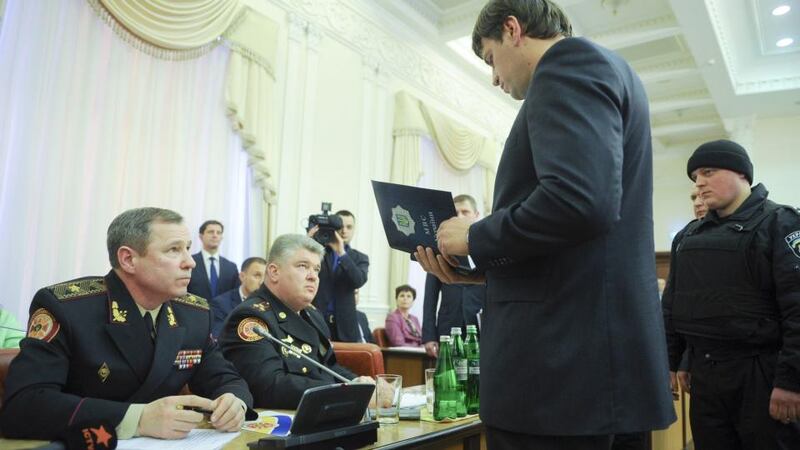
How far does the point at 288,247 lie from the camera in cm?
213

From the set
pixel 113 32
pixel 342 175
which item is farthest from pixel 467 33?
pixel 113 32

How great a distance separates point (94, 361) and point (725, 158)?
1.96 metres

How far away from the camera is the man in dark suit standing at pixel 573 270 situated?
33.0 inches

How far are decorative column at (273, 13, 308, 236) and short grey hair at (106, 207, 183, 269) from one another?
9.95ft

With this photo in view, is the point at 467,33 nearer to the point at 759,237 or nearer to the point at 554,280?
the point at 759,237

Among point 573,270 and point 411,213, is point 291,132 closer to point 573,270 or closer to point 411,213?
point 411,213

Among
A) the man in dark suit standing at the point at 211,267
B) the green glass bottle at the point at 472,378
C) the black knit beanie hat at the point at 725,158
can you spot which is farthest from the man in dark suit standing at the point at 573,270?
the man in dark suit standing at the point at 211,267

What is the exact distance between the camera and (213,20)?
398 cm

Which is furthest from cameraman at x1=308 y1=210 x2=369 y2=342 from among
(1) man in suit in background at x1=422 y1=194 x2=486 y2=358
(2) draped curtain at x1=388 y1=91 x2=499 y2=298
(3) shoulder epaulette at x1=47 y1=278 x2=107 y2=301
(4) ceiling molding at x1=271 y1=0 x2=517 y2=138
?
(4) ceiling molding at x1=271 y1=0 x2=517 y2=138

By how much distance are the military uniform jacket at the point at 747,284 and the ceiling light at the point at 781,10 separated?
198 inches

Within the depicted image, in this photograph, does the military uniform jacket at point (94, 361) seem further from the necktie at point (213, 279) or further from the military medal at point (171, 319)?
the necktie at point (213, 279)

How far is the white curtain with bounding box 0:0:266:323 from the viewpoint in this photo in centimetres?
310

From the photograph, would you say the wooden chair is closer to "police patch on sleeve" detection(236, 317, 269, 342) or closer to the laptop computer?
"police patch on sleeve" detection(236, 317, 269, 342)

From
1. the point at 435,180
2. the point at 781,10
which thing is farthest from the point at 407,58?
the point at 781,10
